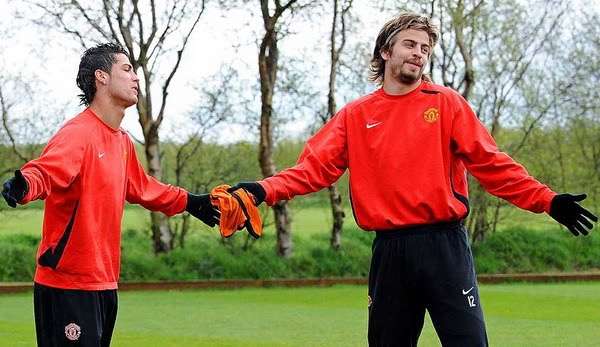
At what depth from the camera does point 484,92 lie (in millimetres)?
25906

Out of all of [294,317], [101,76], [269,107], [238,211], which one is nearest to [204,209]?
[238,211]

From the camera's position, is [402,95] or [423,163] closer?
[423,163]

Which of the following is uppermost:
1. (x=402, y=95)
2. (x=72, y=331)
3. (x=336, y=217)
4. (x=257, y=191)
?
(x=336, y=217)

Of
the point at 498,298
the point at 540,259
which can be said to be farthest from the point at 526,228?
the point at 498,298

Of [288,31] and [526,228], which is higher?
[288,31]

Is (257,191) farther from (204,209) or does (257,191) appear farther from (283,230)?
(283,230)

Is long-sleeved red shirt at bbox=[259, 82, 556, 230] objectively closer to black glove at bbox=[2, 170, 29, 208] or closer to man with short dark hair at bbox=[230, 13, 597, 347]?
man with short dark hair at bbox=[230, 13, 597, 347]

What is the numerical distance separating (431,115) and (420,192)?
17.3 inches

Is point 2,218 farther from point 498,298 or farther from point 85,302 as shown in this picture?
point 85,302

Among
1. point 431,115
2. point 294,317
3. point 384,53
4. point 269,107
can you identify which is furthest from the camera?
point 269,107

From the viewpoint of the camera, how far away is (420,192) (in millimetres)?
5891

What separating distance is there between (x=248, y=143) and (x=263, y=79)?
7.42 feet

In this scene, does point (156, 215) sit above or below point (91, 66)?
above

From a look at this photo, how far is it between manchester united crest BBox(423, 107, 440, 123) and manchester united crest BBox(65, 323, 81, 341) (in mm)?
2188
